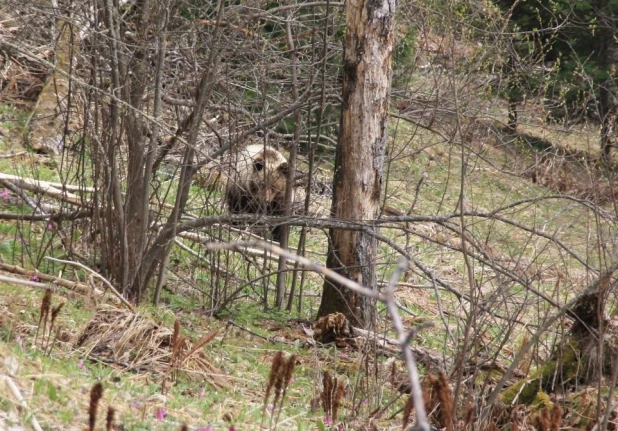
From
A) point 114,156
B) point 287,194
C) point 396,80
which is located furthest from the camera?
point 396,80

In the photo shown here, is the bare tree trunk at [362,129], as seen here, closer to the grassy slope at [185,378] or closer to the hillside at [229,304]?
the hillside at [229,304]

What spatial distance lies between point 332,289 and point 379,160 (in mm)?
1314

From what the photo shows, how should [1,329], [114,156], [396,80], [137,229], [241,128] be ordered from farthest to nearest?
[396,80]
[241,128]
[137,229]
[114,156]
[1,329]

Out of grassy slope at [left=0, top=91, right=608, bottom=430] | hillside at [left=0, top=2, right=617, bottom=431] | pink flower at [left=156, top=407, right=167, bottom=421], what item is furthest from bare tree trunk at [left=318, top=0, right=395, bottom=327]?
pink flower at [left=156, top=407, right=167, bottom=421]

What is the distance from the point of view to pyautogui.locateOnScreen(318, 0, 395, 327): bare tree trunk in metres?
8.12

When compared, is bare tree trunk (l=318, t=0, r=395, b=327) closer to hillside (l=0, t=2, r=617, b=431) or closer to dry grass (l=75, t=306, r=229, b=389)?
hillside (l=0, t=2, r=617, b=431)

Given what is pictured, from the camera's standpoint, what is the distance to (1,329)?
5367 mm

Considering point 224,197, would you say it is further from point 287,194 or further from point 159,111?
point 159,111

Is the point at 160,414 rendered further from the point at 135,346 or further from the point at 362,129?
the point at 362,129

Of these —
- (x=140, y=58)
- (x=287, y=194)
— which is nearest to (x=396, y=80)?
(x=287, y=194)

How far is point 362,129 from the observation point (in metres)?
8.20

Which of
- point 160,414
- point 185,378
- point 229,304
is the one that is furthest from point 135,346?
point 229,304

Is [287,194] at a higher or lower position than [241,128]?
lower

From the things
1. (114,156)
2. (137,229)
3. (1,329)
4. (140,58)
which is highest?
(140,58)
